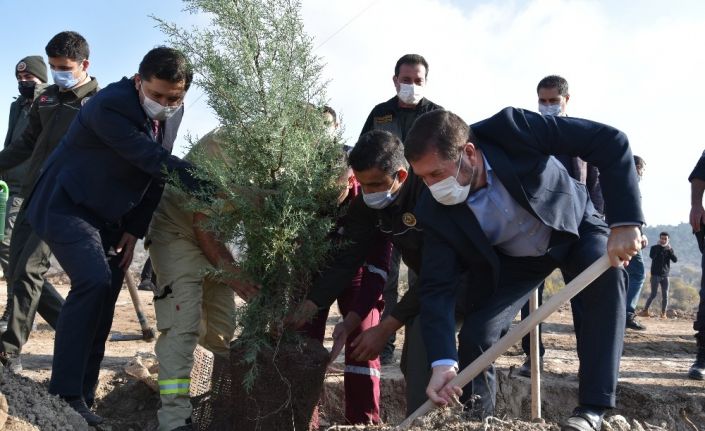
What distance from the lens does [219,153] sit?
484cm

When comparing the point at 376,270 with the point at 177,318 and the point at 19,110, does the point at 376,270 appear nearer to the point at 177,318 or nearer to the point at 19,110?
the point at 177,318

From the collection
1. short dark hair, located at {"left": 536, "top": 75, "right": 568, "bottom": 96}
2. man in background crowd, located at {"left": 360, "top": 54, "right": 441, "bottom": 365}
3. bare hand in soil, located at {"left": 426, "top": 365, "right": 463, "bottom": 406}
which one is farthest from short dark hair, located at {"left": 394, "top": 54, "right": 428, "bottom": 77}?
bare hand in soil, located at {"left": 426, "top": 365, "right": 463, "bottom": 406}

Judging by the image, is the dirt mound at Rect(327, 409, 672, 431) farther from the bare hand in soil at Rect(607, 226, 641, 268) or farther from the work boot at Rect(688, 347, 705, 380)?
the work boot at Rect(688, 347, 705, 380)

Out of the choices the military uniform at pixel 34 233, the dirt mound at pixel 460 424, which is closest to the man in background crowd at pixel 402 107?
the military uniform at pixel 34 233

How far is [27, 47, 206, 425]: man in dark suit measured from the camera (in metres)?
4.42

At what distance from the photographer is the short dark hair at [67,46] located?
575cm

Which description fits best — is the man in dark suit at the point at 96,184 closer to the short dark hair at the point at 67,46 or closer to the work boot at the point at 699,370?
the short dark hair at the point at 67,46

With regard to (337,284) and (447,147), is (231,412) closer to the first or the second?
(337,284)

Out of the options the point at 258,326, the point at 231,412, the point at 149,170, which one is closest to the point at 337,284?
the point at 258,326

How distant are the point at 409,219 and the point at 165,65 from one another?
1.70 metres

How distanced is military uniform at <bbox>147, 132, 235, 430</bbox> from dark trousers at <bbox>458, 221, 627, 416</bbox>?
1.62 m

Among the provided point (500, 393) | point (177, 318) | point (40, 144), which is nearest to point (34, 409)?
point (177, 318)

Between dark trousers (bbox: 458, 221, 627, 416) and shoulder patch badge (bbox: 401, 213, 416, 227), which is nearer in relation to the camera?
dark trousers (bbox: 458, 221, 627, 416)

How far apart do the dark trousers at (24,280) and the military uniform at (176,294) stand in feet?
4.42
